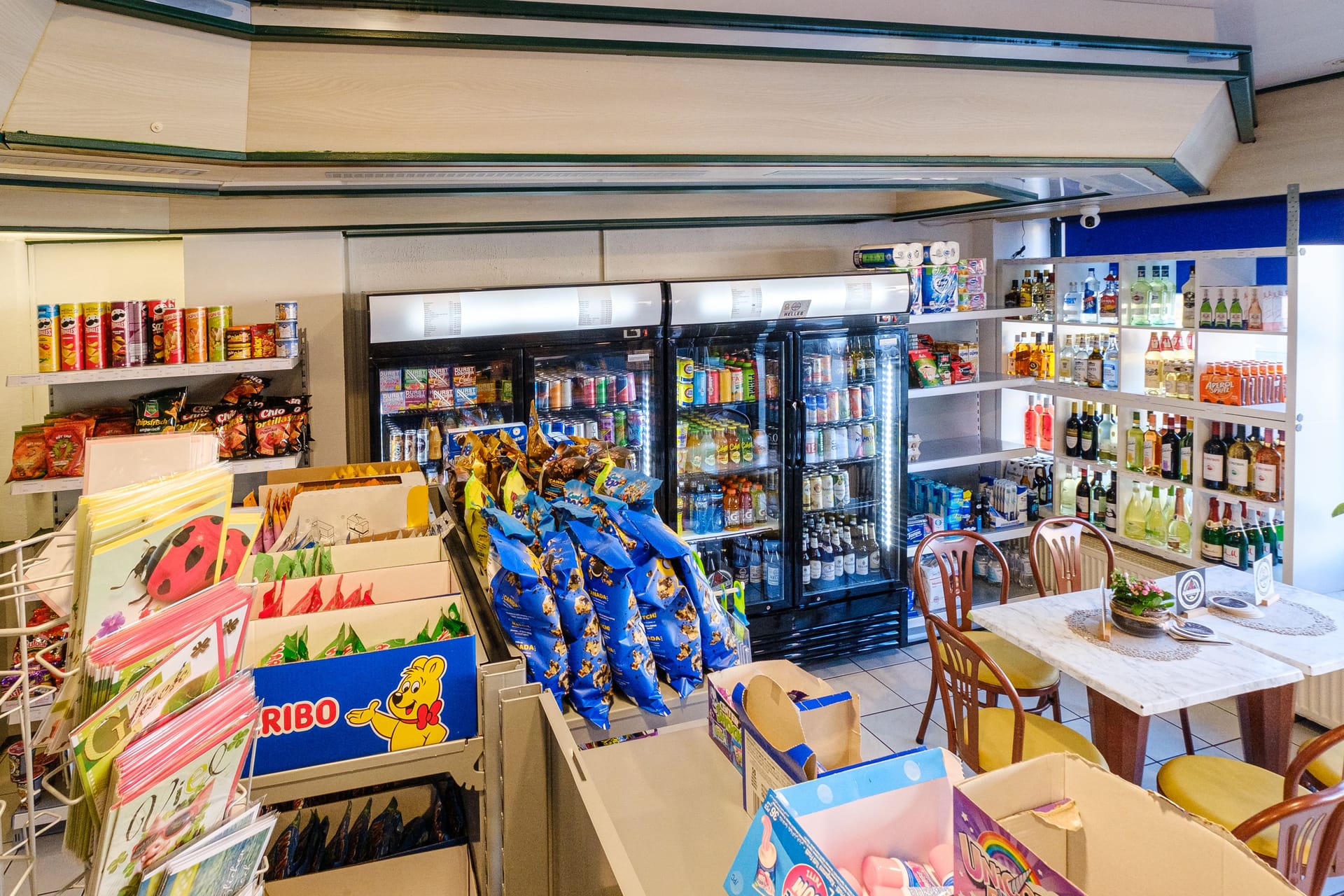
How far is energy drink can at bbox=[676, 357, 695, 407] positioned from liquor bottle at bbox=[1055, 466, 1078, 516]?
2625mm

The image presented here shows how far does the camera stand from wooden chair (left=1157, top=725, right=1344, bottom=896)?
2.04m

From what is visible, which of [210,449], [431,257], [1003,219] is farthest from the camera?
[1003,219]

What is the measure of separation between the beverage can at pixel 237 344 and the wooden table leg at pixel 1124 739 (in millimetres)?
3582

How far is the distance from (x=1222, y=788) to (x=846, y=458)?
257 centimetres

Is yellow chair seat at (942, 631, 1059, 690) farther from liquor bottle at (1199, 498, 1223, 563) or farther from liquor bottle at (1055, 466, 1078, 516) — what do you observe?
liquor bottle at (1055, 466, 1078, 516)

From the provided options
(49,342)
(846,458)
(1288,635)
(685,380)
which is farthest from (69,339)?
(1288,635)

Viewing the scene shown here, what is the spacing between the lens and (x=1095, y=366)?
206 inches

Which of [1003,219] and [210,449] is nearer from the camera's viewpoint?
[210,449]

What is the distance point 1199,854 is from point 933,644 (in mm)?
2576

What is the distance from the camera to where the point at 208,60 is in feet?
7.03

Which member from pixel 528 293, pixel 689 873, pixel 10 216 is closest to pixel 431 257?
pixel 528 293

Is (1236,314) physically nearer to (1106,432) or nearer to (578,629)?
(1106,432)

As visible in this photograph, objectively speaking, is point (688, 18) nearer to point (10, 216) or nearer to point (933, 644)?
point (933, 644)

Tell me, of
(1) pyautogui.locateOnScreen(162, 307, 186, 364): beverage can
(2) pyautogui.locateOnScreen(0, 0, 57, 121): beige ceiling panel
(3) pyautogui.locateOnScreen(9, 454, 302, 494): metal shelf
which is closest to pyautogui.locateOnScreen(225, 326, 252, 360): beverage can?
(1) pyautogui.locateOnScreen(162, 307, 186, 364): beverage can
